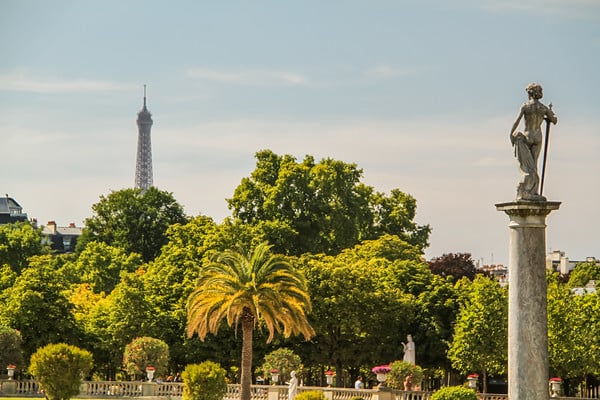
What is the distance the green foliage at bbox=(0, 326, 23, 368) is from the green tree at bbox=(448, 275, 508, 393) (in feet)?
75.1

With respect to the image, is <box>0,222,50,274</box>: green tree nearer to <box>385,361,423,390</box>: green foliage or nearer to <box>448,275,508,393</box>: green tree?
<box>448,275,508,393</box>: green tree

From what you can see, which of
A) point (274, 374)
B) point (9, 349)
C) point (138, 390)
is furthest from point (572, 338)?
point (9, 349)

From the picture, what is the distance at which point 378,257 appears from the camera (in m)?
89.6

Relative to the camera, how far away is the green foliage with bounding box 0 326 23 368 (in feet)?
209

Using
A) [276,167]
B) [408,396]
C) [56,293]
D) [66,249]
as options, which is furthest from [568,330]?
[66,249]

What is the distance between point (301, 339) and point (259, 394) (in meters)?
10.2

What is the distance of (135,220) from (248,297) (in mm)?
66483

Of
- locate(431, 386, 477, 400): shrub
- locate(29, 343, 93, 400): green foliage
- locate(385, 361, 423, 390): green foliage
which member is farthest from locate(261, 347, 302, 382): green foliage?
locate(431, 386, 477, 400): shrub

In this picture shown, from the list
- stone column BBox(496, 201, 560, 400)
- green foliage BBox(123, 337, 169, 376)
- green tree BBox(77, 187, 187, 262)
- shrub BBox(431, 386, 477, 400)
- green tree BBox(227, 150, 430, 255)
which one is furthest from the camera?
green tree BBox(77, 187, 187, 262)

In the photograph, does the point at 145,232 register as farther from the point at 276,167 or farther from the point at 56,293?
the point at 56,293

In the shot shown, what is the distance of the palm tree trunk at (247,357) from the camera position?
56562 millimetres

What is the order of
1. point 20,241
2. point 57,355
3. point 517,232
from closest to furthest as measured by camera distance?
point 517,232
point 57,355
point 20,241

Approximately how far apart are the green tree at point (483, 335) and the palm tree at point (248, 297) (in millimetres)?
12909

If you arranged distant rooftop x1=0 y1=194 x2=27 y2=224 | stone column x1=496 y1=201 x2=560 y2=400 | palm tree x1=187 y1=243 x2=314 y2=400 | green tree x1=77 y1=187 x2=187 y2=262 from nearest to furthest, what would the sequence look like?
1. stone column x1=496 y1=201 x2=560 y2=400
2. palm tree x1=187 y1=243 x2=314 y2=400
3. green tree x1=77 y1=187 x2=187 y2=262
4. distant rooftop x1=0 y1=194 x2=27 y2=224
